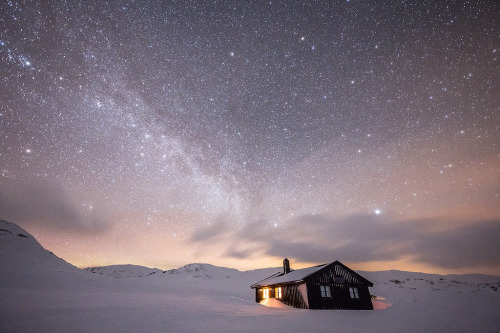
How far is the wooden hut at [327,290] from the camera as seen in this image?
72.3ft

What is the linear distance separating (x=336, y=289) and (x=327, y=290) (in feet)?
3.77

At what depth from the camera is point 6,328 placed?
10.9 metres

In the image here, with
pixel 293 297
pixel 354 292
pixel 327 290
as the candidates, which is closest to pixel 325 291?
pixel 327 290

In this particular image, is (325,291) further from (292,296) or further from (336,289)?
(292,296)

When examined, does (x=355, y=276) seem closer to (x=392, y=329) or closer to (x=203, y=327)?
(x=392, y=329)

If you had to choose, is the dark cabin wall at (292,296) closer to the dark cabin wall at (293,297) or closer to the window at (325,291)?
the dark cabin wall at (293,297)

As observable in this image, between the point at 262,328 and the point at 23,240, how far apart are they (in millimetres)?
101380

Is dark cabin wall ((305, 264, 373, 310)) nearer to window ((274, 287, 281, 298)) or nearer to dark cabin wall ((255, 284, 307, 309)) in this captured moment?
dark cabin wall ((255, 284, 307, 309))

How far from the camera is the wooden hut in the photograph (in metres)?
22.0

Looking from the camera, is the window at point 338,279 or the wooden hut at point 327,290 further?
the window at point 338,279

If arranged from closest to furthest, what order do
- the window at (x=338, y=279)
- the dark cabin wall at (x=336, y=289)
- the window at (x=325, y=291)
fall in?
1. the dark cabin wall at (x=336, y=289)
2. the window at (x=325, y=291)
3. the window at (x=338, y=279)

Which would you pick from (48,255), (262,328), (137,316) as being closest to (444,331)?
(262,328)

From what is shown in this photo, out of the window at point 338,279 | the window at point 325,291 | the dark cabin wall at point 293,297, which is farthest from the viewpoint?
the window at point 338,279

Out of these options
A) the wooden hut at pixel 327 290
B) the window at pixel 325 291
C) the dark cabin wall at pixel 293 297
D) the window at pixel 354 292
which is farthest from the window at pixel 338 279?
the dark cabin wall at pixel 293 297
